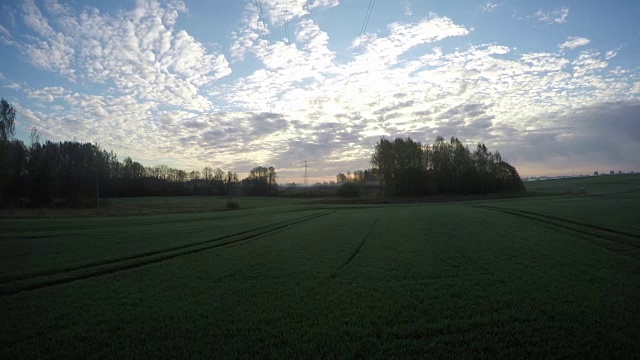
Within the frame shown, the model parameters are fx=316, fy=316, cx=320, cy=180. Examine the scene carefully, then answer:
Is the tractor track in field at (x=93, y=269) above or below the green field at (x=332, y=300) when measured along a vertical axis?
above

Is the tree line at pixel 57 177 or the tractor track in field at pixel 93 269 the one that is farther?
the tree line at pixel 57 177

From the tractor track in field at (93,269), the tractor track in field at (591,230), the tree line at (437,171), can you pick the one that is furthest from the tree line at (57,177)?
the tractor track in field at (591,230)

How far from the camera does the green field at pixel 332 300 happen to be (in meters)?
5.08

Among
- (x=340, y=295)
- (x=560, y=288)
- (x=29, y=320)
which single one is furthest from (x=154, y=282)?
(x=560, y=288)

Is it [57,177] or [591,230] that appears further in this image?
[57,177]

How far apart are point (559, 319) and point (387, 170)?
285 feet

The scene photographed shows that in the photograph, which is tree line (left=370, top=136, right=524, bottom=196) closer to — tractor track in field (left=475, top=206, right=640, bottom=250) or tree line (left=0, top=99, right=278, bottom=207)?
tree line (left=0, top=99, right=278, bottom=207)

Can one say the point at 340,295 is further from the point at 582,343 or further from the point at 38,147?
the point at 38,147

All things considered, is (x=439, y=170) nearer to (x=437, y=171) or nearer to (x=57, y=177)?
(x=437, y=171)

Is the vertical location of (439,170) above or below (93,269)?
above

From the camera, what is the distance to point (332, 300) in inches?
283

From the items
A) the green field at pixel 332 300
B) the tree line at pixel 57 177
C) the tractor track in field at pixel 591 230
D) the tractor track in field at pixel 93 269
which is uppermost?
the tree line at pixel 57 177

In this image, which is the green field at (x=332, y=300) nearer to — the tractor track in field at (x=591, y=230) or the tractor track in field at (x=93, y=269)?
the tractor track in field at (x=93, y=269)

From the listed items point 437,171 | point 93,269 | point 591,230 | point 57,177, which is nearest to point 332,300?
point 93,269
